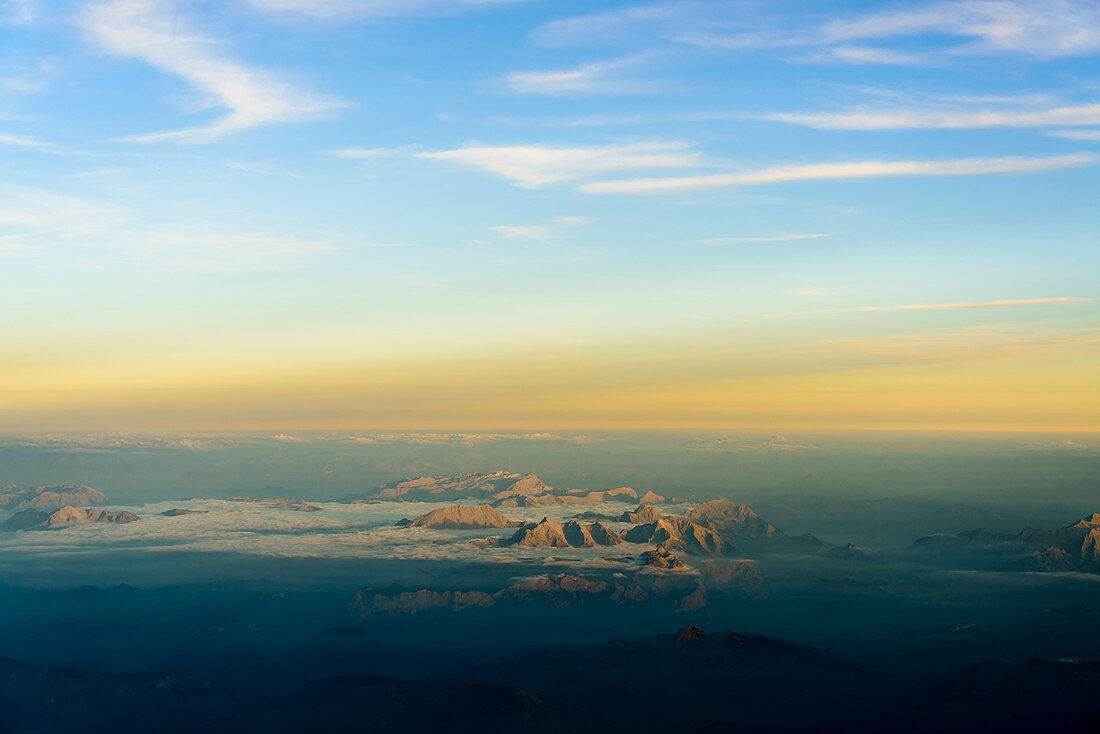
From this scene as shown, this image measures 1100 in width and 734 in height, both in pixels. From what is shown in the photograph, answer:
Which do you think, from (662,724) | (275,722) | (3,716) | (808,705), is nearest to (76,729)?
(3,716)

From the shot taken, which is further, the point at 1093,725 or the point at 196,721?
the point at 196,721

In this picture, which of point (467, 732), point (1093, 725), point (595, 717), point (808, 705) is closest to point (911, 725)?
point (808, 705)

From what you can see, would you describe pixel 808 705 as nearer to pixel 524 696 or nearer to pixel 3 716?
pixel 524 696

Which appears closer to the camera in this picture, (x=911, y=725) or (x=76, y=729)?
(x=911, y=725)

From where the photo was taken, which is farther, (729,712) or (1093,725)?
(729,712)

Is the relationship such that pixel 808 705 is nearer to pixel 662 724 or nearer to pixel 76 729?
pixel 662 724

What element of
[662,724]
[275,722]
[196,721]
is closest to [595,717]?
[662,724]

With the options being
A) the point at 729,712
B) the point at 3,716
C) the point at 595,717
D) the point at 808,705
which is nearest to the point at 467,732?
the point at 595,717
